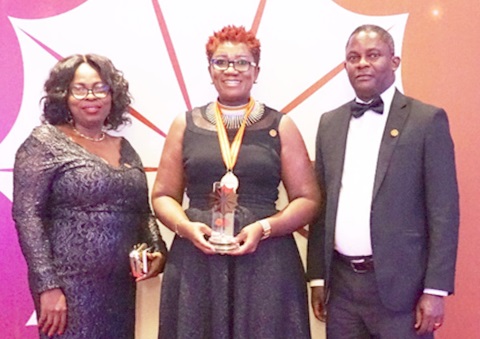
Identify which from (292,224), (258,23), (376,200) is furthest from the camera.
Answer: (258,23)

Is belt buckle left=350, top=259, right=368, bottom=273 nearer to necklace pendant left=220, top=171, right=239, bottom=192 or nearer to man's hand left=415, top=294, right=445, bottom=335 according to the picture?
man's hand left=415, top=294, right=445, bottom=335

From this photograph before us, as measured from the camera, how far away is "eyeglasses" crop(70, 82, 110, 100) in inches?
106

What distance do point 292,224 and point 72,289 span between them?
0.91 m

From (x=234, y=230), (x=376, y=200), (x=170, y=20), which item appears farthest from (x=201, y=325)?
(x=170, y=20)

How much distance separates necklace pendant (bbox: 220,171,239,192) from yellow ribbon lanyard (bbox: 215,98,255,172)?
3 centimetres

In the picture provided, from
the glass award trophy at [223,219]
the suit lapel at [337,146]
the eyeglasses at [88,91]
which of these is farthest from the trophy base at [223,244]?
the eyeglasses at [88,91]

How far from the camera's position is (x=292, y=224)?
8.48 feet

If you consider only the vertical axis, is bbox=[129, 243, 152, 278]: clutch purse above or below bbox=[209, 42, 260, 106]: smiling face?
below

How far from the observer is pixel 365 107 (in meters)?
2.56

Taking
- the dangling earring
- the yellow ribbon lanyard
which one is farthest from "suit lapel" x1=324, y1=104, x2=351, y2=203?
the dangling earring

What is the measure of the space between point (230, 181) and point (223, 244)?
276mm

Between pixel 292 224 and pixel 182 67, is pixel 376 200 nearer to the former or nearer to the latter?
pixel 292 224

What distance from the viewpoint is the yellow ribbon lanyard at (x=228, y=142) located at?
262 cm

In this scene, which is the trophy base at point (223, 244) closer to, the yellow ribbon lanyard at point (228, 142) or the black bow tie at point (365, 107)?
the yellow ribbon lanyard at point (228, 142)
